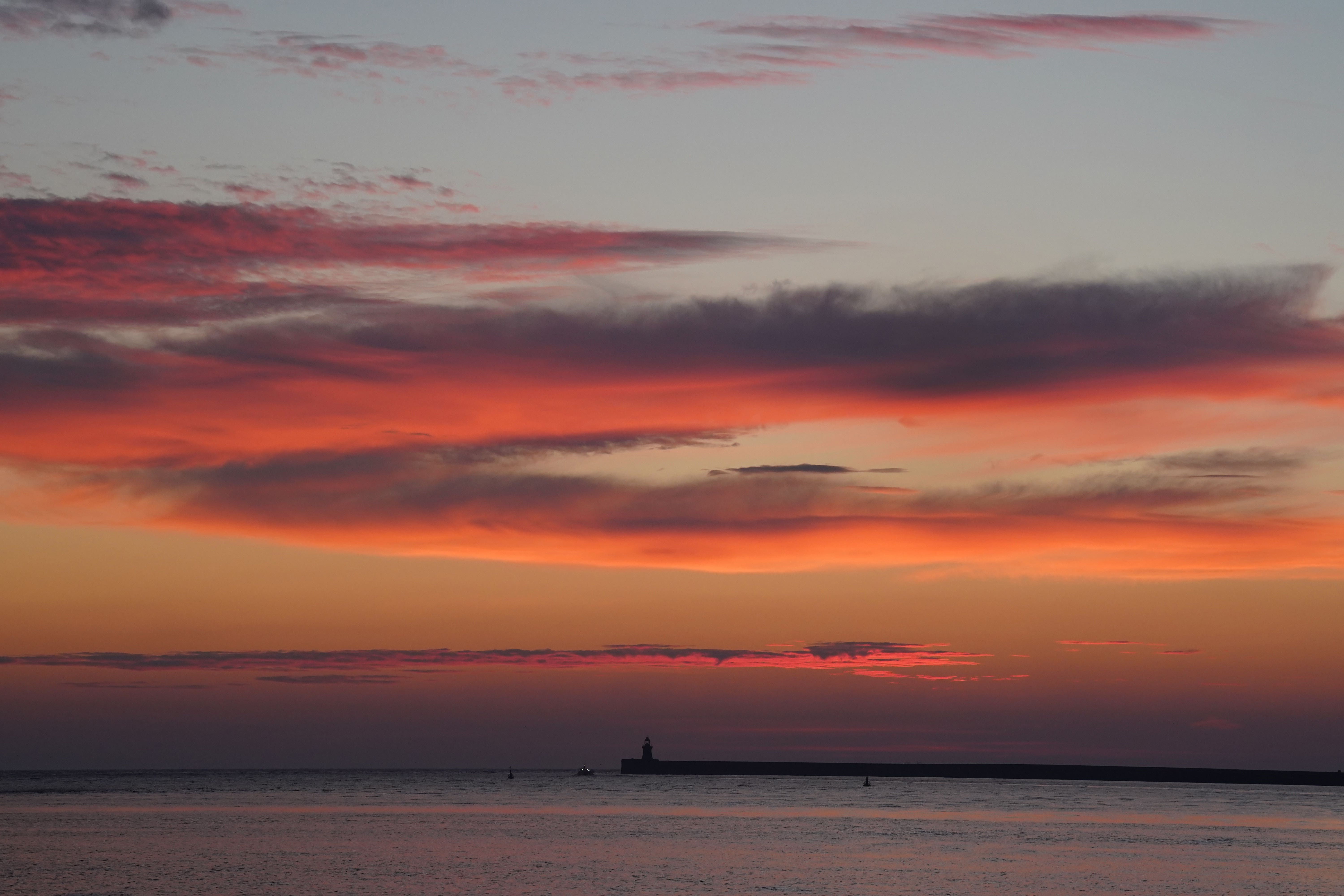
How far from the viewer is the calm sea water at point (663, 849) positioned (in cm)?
6191

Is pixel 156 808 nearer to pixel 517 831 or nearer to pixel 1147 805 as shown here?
pixel 517 831

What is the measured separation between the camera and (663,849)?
8338cm

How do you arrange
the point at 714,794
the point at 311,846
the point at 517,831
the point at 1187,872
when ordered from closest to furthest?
the point at 1187,872
the point at 311,846
the point at 517,831
the point at 714,794

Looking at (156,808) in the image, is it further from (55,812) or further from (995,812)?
(995,812)

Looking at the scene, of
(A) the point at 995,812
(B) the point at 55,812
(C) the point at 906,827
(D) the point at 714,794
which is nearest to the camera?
(C) the point at 906,827

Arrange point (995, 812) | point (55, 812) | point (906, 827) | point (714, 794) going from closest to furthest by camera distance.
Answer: point (906, 827) → point (55, 812) → point (995, 812) → point (714, 794)

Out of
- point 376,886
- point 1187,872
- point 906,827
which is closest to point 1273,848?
point 1187,872

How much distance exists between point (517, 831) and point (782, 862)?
3416cm

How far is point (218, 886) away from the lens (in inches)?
2357

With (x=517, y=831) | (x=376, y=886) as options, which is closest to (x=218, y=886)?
(x=376, y=886)

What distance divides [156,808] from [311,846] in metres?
66.3

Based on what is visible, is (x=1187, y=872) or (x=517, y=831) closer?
(x=1187, y=872)

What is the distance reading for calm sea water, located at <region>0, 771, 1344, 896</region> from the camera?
203 feet

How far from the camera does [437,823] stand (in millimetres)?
112750
